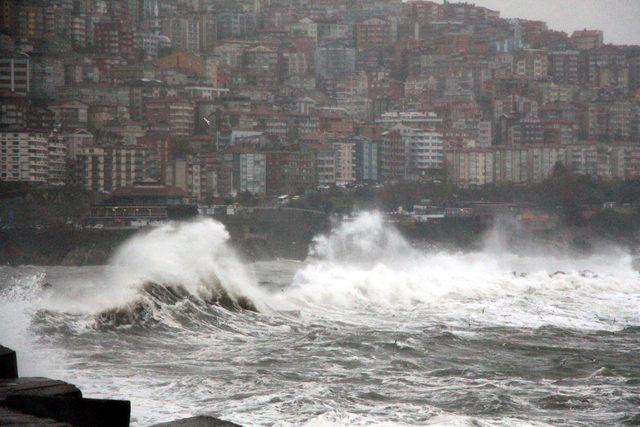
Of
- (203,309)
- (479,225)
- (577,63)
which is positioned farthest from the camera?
(577,63)

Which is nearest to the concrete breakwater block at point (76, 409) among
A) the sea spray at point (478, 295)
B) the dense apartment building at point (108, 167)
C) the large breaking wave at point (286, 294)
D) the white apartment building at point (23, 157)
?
the large breaking wave at point (286, 294)

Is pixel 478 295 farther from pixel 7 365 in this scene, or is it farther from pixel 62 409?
pixel 62 409

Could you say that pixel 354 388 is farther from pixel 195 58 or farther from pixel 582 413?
pixel 195 58

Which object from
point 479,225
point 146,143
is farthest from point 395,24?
point 479,225

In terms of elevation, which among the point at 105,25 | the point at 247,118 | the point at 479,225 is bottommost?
the point at 479,225

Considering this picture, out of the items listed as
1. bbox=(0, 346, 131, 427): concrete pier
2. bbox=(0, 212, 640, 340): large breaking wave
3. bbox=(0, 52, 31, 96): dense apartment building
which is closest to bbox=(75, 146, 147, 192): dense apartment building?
bbox=(0, 52, 31, 96): dense apartment building
